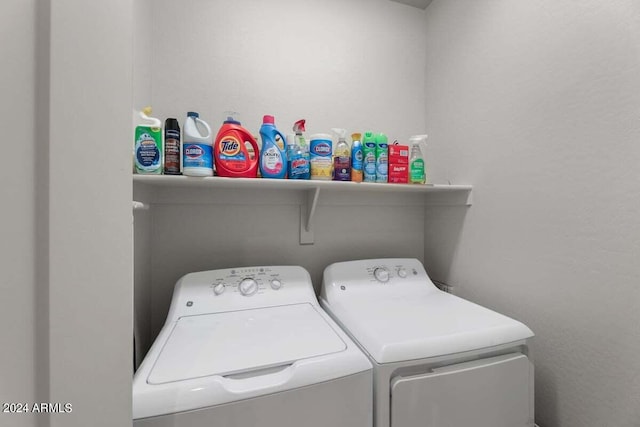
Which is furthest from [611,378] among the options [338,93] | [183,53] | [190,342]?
A: [183,53]

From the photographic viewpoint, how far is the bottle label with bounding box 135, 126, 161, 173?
1.06 m

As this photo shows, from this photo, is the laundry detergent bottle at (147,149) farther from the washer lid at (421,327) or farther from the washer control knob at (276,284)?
the washer lid at (421,327)

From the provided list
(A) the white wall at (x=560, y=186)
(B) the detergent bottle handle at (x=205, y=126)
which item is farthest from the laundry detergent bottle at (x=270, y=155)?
(A) the white wall at (x=560, y=186)

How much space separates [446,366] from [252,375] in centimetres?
64

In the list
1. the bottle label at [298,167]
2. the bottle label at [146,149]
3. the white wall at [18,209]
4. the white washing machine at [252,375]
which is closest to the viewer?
the white wall at [18,209]

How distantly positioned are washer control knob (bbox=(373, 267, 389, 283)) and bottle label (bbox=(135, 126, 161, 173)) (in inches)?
46.7

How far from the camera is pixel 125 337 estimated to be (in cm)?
48

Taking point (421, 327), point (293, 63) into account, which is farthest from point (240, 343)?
point (293, 63)

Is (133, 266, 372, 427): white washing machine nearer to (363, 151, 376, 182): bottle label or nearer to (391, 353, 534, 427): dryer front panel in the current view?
(391, 353, 534, 427): dryer front panel

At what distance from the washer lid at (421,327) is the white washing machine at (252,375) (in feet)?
0.27

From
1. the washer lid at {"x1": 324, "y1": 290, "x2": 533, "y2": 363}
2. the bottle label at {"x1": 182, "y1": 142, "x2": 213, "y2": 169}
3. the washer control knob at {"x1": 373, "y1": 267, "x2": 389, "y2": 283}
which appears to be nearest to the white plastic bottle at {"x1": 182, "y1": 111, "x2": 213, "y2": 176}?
the bottle label at {"x1": 182, "y1": 142, "x2": 213, "y2": 169}

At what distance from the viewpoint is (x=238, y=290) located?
127 cm

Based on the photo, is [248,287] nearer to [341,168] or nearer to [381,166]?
[341,168]

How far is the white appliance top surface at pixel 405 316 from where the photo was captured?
89 centimetres
